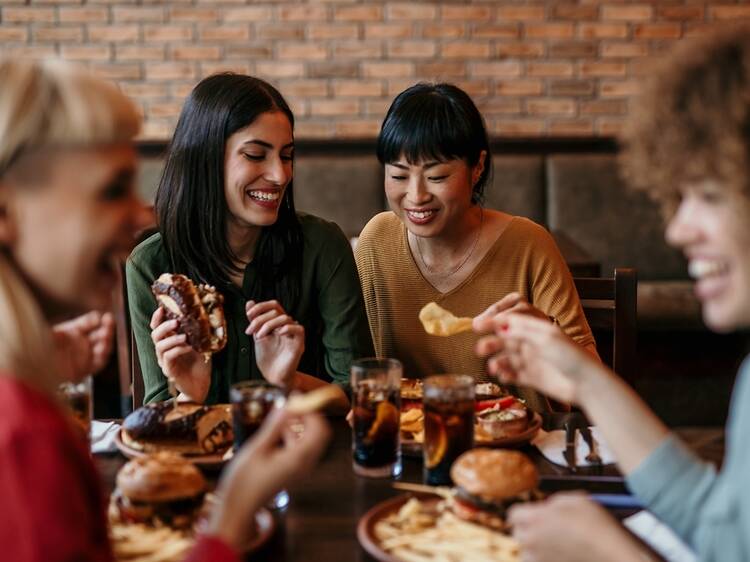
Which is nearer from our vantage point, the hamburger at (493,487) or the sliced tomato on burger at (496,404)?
the hamburger at (493,487)

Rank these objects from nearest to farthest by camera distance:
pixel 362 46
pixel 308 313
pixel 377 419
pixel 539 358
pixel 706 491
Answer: pixel 706 491 < pixel 539 358 < pixel 377 419 < pixel 308 313 < pixel 362 46

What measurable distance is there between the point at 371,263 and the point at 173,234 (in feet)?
1.97

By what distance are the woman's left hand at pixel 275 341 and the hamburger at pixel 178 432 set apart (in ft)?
0.94

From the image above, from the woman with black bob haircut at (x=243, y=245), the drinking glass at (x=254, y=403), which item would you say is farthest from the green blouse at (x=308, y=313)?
the drinking glass at (x=254, y=403)

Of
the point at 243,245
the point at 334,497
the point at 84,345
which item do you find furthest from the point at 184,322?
the point at 334,497

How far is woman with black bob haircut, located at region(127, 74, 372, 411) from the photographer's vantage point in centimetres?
210

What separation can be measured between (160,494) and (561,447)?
72 cm

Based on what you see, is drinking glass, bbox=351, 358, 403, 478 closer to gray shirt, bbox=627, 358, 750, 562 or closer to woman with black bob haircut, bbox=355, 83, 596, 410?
gray shirt, bbox=627, 358, 750, 562

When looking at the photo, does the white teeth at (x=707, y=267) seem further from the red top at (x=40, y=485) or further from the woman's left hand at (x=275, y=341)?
the woman's left hand at (x=275, y=341)

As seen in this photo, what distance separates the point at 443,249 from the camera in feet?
8.00

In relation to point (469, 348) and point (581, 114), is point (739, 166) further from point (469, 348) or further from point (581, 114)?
point (581, 114)

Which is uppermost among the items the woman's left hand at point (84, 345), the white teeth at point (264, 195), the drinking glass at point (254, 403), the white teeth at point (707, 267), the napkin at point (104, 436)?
the white teeth at point (707, 267)

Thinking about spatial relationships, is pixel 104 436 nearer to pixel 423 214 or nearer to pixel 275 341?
pixel 275 341

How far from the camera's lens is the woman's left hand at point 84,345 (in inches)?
57.4
